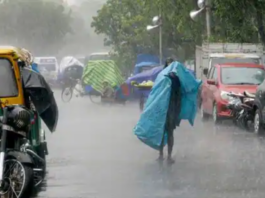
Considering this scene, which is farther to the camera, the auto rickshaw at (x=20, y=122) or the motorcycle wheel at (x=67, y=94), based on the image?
the motorcycle wheel at (x=67, y=94)

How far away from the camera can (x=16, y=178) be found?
9758 millimetres

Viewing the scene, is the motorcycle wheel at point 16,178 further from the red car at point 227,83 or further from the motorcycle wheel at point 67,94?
the motorcycle wheel at point 67,94

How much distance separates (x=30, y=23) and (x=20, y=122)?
8695 centimetres

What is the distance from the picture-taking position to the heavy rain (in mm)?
11406

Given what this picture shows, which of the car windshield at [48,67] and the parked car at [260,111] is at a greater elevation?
the parked car at [260,111]

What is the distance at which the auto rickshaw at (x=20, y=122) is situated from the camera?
970 centimetres

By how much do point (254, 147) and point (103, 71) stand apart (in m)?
21.1

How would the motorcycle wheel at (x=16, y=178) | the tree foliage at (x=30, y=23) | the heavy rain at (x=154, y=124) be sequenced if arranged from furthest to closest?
the tree foliage at (x=30, y=23)
the heavy rain at (x=154, y=124)
the motorcycle wheel at (x=16, y=178)

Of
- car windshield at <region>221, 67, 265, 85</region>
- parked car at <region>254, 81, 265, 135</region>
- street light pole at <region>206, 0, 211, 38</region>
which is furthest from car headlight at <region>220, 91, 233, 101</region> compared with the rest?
street light pole at <region>206, 0, 211, 38</region>

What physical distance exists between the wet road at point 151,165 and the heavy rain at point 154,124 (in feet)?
0.06

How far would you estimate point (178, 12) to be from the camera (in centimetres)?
3516

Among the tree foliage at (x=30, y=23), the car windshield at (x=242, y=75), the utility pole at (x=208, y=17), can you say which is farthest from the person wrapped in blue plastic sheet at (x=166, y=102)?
the tree foliage at (x=30, y=23)

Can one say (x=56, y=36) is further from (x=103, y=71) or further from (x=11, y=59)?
(x=11, y=59)

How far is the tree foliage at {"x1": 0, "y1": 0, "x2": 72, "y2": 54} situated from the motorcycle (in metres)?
72.8
